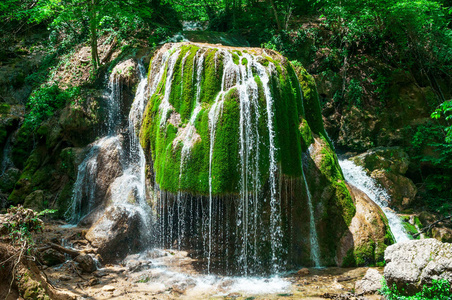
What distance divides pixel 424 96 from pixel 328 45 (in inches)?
184

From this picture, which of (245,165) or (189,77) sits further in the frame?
(189,77)

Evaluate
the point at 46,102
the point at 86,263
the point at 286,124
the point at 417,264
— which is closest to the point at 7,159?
the point at 46,102

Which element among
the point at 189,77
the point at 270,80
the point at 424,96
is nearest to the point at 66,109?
the point at 189,77

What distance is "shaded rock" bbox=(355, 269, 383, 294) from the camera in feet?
19.2

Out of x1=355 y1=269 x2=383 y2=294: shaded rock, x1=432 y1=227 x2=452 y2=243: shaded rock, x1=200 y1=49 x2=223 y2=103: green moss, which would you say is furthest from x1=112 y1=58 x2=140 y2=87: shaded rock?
x1=432 y1=227 x2=452 y2=243: shaded rock

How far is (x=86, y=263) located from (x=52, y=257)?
828 mm

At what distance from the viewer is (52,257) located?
7090mm

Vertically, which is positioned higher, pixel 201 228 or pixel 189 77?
pixel 189 77

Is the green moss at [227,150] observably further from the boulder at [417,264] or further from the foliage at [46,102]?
the foliage at [46,102]

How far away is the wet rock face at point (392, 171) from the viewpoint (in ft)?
36.4

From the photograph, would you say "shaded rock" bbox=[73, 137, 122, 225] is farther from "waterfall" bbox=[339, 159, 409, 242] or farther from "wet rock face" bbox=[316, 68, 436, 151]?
"wet rock face" bbox=[316, 68, 436, 151]

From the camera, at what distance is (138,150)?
10.6 meters

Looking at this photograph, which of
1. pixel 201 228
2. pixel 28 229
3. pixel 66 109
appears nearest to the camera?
pixel 28 229

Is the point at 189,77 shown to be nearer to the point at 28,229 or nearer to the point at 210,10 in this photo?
the point at 28,229
